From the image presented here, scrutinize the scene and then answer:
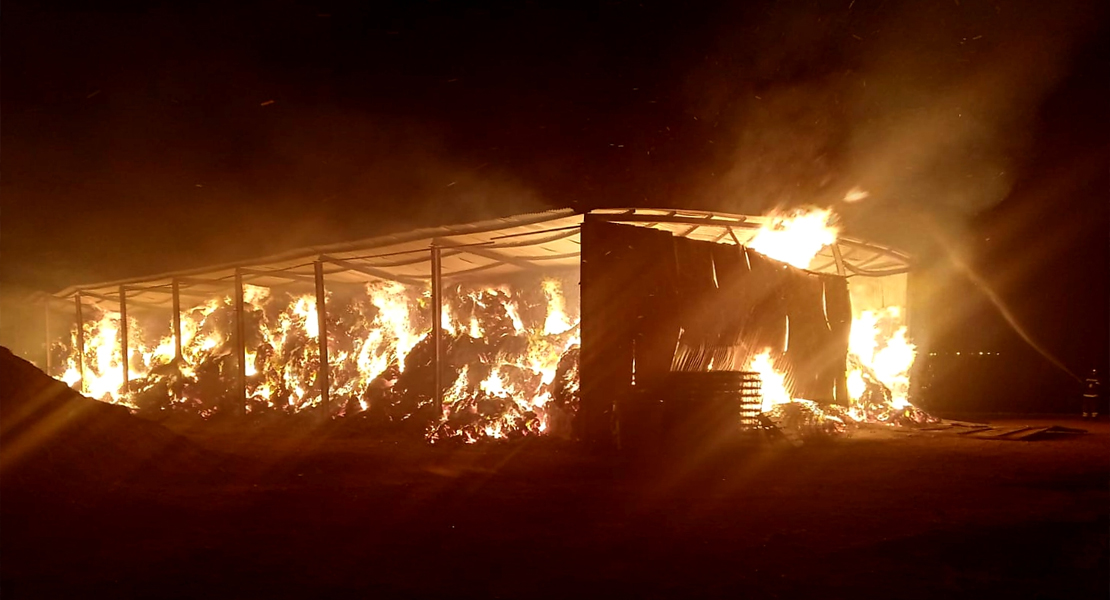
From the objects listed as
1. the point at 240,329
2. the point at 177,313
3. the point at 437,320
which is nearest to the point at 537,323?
the point at 437,320

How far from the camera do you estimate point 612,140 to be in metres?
13.4

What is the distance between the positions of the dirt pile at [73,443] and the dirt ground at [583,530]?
0.27m

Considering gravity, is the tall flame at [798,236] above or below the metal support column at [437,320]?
above

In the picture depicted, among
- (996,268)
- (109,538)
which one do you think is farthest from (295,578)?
(996,268)

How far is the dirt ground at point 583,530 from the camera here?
14.6ft

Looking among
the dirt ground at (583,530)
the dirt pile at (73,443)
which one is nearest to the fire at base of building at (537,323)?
the dirt ground at (583,530)

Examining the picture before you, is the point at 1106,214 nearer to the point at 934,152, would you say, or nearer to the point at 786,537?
the point at 934,152

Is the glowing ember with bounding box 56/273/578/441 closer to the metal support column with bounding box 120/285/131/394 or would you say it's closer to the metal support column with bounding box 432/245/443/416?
the metal support column with bounding box 120/285/131/394

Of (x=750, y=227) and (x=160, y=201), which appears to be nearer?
(x=750, y=227)

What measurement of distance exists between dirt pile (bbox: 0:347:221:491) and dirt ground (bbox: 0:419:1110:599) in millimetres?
275

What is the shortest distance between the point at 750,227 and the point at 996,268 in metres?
7.08

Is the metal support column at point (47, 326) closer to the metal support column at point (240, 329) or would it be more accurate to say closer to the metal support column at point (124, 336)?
the metal support column at point (124, 336)

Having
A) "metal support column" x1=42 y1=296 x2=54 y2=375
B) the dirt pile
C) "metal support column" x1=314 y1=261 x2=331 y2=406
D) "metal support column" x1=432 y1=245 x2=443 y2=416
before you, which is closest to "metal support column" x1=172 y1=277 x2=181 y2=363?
"metal support column" x1=314 y1=261 x2=331 y2=406

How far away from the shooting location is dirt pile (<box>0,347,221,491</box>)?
7.49 metres
